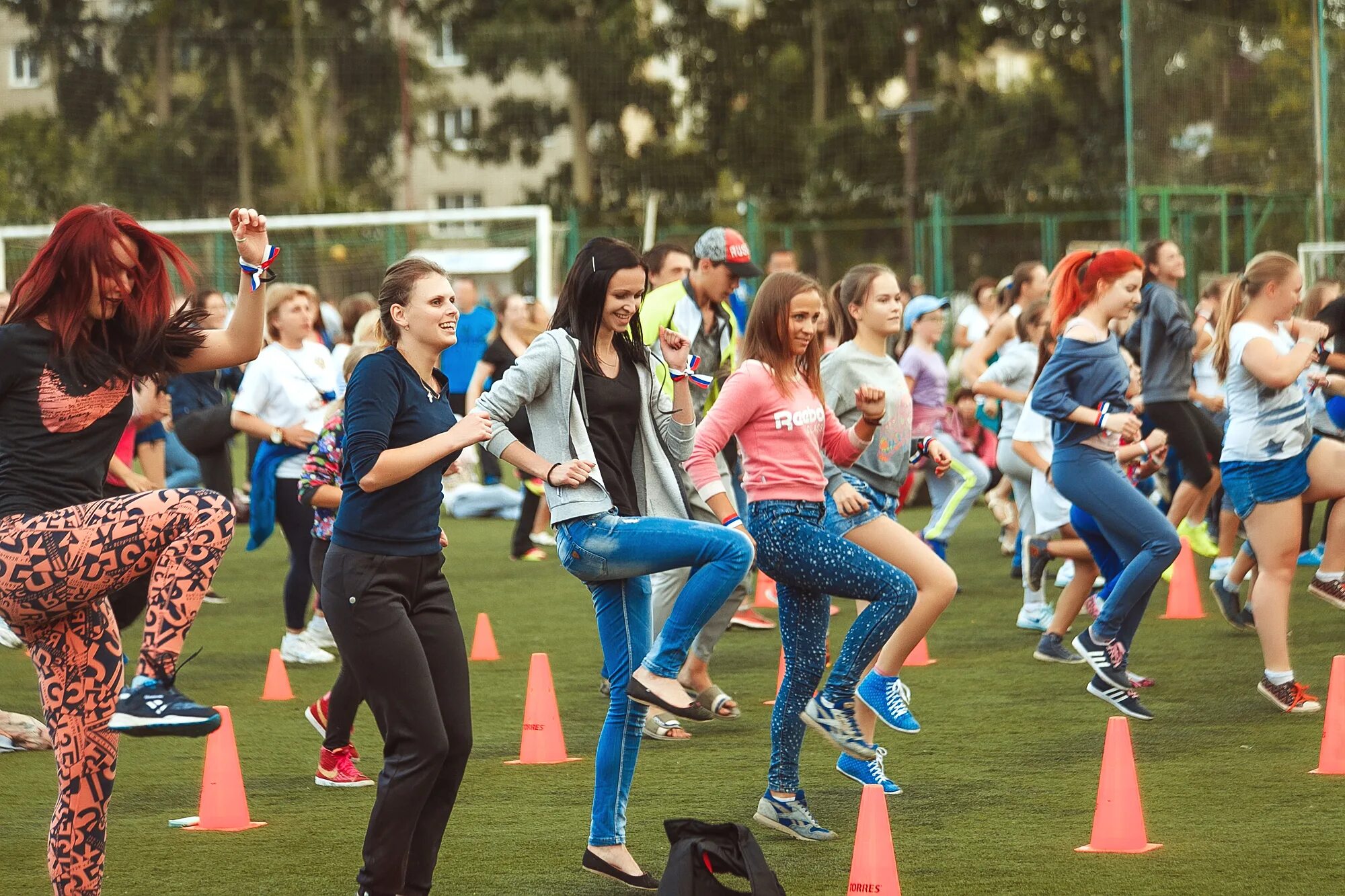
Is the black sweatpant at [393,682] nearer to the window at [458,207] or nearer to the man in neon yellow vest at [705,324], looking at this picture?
the man in neon yellow vest at [705,324]

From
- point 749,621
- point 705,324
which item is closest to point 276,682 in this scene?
point 705,324

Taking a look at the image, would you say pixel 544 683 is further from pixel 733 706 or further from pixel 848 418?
pixel 848 418

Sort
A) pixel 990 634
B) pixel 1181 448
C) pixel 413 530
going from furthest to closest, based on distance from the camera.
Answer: pixel 1181 448, pixel 990 634, pixel 413 530

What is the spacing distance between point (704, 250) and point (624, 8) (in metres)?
31.8

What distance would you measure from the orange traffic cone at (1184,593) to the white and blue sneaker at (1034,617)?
84 centimetres

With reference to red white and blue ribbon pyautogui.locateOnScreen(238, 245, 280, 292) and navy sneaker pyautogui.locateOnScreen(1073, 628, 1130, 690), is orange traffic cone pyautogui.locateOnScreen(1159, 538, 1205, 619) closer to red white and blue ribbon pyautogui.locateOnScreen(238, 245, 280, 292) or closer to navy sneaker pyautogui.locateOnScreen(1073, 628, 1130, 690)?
navy sneaker pyautogui.locateOnScreen(1073, 628, 1130, 690)

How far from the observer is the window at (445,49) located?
41.1 metres

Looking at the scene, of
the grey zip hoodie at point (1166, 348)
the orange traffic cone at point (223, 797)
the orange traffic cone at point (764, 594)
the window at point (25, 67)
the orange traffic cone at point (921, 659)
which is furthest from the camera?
the window at point (25, 67)

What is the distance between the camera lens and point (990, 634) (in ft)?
32.2

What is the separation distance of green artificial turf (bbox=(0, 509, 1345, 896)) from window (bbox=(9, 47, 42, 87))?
2931 centimetres

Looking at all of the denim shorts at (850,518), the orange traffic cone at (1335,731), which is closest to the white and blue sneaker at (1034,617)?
the orange traffic cone at (1335,731)

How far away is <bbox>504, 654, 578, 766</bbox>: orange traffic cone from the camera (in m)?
6.96

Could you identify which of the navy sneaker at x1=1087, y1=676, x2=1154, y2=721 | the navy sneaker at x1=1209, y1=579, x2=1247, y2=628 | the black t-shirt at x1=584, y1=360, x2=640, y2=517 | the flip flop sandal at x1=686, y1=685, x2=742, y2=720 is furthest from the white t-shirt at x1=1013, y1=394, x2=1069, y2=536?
the black t-shirt at x1=584, y1=360, x2=640, y2=517

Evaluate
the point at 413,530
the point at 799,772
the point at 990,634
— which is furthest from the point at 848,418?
the point at 990,634
